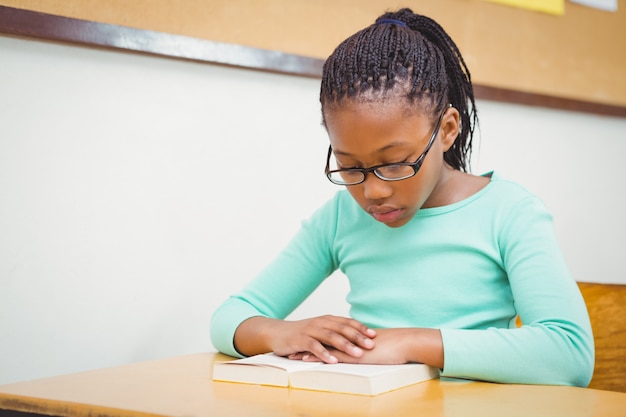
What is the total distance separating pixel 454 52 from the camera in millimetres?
1270

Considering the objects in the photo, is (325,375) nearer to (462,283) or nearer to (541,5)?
(462,283)

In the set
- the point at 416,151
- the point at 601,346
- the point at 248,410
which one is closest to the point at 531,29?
the point at 601,346

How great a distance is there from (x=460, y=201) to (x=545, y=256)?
18 centimetres

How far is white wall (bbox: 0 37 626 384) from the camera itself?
1347 millimetres

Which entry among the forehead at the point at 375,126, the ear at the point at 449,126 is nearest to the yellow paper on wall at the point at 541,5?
the ear at the point at 449,126

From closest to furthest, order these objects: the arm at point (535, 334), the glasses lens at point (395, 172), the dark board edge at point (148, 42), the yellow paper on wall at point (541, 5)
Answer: the arm at point (535, 334) → the glasses lens at point (395, 172) → the dark board edge at point (148, 42) → the yellow paper on wall at point (541, 5)

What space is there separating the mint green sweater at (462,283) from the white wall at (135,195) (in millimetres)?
291

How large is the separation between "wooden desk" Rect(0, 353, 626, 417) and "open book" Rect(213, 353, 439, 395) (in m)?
0.01

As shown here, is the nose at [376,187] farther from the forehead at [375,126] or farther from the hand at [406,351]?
the hand at [406,351]

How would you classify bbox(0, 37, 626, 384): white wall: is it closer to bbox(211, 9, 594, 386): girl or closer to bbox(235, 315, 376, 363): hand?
bbox(211, 9, 594, 386): girl

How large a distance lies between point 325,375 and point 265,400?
0.27 ft

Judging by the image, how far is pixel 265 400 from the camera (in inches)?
32.6

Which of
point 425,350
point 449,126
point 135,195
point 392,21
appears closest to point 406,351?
point 425,350

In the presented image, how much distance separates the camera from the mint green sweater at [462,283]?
978 millimetres
